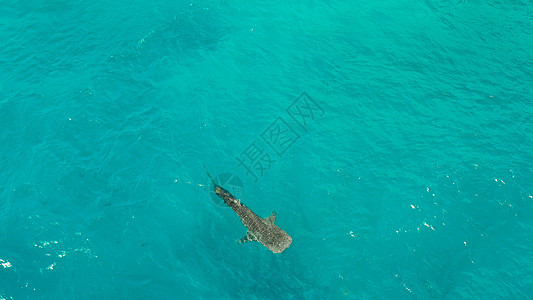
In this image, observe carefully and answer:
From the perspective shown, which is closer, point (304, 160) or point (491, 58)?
point (304, 160)

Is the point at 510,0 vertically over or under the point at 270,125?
over

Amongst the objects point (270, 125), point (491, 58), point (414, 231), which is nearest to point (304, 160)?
point (270, 125)

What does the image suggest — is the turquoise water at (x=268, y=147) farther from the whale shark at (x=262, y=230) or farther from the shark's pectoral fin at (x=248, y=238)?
the whale shark at (x=262, y=230)

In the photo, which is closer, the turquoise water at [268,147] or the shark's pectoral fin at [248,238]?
the turquoise water at [268,147]

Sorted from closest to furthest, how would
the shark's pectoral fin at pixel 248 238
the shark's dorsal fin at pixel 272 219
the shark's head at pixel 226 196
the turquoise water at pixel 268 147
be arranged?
the turquoise water at pixel 268 147, the shark's pectoral fin at pixel 248 238, the shark's dorsal fin at pixel 272 219, the shark's head at pixel 226 196

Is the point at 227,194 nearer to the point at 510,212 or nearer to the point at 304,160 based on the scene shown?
the point at 304,160

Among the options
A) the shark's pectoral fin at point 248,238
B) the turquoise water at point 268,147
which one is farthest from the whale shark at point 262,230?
the turquoise water at point 268,147
